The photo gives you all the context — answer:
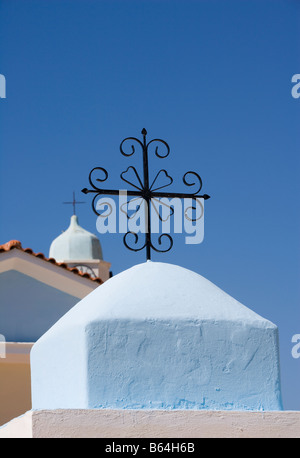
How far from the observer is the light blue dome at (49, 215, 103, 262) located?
21.9 m

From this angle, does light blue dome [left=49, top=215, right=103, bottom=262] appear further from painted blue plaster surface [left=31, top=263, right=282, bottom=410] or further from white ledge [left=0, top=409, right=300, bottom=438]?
white ledge [left=0, top=409, right=300, bottom=438]

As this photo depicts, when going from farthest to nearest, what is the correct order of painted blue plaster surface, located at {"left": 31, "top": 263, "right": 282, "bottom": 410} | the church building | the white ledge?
the church building → painted blue plaster surface, located at {"left": 31, "top": 263, "right": 282, "bottom": 410} → the white ledge

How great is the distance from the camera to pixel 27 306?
10078 millimetres

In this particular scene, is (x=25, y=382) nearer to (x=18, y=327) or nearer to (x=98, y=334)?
(x=18, y=327)

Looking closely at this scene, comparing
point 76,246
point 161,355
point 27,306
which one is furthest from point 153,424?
point 76,246

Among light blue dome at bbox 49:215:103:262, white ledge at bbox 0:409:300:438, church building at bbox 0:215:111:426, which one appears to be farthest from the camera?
light blue dome at bbox 49:215:103:262

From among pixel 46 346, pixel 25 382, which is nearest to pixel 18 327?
pixel 25 382

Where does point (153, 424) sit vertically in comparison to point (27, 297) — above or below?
below

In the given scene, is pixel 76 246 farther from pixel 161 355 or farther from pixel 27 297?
Answer: pixel 161 355

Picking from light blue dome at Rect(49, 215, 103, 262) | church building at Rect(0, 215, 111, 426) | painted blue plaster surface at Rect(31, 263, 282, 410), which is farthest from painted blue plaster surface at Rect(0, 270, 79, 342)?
light blue dome at Rect(49, 215, 103, 262)

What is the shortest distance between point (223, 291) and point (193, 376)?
0.62m

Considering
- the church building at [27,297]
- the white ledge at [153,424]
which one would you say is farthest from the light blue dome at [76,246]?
the white ledge at [153,424]

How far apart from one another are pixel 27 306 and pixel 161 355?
239 inches

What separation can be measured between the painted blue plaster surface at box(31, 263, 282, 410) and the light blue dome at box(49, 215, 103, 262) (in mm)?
17015
